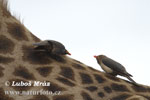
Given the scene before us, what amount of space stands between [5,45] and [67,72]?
1035 millimetres

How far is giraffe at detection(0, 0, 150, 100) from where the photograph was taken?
152 inches

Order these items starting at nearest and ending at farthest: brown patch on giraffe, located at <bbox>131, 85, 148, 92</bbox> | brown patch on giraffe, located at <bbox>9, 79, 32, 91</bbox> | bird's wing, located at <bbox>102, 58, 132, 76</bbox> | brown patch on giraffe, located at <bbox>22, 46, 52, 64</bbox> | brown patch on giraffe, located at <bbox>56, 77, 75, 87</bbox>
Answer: brown patch on giraffe, located at <bbox>9, 79, 32, 91</bbox>, brown patch on giraffe, located at <bbox>56, 77, 75, 87</bbox>, brown patch on giraffe, located at <bbox>22, 46, 52, 64</bbox>, brown patch on giraffe, located at <bbox>131, 85, 148, 92</bbox>, bird's wing, located at <bbox>102, 58, 132, 76</bbox>

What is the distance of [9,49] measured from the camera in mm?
4375

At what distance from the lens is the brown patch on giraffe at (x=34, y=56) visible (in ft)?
14.4

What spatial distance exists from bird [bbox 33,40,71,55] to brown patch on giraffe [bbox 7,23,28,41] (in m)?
0.27

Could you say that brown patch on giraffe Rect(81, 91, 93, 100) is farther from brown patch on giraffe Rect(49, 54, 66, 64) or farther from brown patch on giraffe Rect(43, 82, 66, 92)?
brown patch on giraffe Rect(49, 54, 66, 64)

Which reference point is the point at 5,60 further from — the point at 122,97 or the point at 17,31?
the point at 122,97

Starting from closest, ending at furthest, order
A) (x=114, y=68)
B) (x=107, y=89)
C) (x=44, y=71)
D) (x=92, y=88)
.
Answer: (x=44, y=71)
(x=92, y=88)
(x=107, y=89)
(x=114, y=68)

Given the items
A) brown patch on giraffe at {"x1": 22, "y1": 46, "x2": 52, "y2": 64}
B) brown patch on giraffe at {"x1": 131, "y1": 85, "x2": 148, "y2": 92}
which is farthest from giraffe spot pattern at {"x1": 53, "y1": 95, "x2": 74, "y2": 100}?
brown patch on giraffe at {"x1": 131, "y1": 85, "x2": 148, "y2": 92}

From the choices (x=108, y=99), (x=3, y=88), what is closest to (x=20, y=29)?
(x=3, y=88)

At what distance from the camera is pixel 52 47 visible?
15.5 ft

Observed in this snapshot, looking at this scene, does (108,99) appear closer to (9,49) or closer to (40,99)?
(40,99)

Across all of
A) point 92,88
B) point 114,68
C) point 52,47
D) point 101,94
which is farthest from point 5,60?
point 114,68

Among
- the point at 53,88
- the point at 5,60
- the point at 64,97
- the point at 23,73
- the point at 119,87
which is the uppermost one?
the point at 5,60
